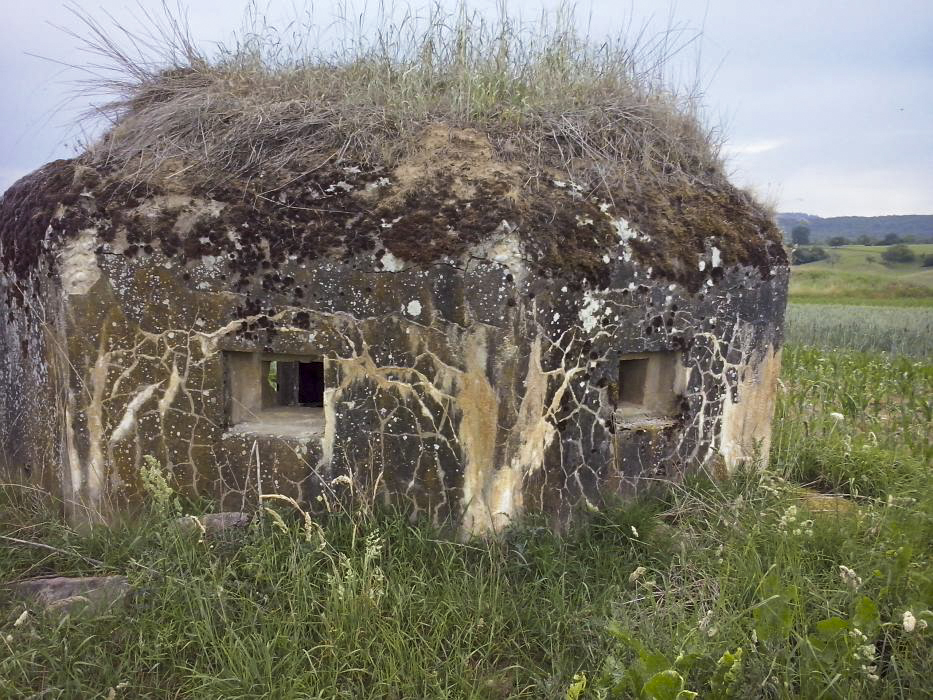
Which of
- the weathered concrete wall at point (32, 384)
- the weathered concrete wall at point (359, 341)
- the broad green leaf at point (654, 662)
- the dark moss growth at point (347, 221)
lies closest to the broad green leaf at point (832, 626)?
the broad green leaf at point (654, 662)

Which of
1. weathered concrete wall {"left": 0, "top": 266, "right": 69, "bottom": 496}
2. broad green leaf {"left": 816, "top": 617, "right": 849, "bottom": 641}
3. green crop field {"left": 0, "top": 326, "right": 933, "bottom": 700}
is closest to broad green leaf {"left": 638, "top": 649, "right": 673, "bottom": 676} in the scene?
green crop field {"left": 0, "top": 326, "right": 933, "bottom": 700}

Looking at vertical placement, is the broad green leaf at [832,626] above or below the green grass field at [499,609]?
above

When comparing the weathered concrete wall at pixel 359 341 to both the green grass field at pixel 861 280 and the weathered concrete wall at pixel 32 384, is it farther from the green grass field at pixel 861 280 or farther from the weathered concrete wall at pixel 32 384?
the green grass field at pixel 861 280

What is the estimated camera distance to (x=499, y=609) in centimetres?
243

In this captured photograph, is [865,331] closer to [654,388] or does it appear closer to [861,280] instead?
[654,388]

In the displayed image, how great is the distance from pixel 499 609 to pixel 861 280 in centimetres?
3048

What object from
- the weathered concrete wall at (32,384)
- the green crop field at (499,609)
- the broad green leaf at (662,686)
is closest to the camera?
the broad green leaf at (662,686)

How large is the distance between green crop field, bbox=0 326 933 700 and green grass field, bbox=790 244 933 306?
2601cm

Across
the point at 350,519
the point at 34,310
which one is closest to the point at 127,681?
the point at 350,519

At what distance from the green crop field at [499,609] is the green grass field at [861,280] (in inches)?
1024

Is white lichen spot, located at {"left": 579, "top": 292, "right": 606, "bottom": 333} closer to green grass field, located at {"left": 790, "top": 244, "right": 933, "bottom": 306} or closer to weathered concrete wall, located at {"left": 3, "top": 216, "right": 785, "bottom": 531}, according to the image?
weathered concrete wall, located at {"left": 3, "top": 216, "right": 785, "bottom": 531}

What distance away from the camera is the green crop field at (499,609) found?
6.84 feet

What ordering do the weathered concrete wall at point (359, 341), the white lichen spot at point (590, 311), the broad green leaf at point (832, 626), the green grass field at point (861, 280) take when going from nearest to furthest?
the broad green leaf at point (832, 626), the weathered concrete wall at point (359, 341), the white lichen spot at point (590, 311), the green grass field at point (861, 280)

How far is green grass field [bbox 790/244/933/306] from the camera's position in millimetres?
26812
